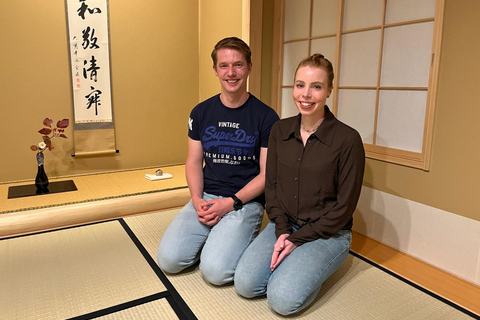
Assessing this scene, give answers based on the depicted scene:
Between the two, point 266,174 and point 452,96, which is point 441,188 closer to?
point 452,96

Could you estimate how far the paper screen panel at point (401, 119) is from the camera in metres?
2.21

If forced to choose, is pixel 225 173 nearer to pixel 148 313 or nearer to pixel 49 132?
pixel 148 313

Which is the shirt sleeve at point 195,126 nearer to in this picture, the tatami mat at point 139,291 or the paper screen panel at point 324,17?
the tatami mat at point 139,291

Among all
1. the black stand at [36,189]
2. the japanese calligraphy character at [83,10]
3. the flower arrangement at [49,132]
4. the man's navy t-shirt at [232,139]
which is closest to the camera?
the man's navy t-shirt at [232,139]

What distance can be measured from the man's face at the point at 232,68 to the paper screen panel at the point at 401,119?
0.95m

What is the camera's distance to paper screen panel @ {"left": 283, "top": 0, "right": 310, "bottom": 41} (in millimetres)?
2988

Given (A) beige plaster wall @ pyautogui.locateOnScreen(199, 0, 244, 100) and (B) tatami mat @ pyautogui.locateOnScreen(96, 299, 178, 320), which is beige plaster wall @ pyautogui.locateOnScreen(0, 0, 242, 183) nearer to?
(A) beige plaster wall @ pyautogui.locateOnScreen(199, 0, 244, 100)

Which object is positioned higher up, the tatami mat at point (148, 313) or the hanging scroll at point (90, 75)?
the hanging scroll at point (90, 75)

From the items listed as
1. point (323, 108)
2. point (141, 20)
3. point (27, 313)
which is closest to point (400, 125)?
point (323, 108)

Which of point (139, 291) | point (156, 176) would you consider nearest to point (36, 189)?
point (156, 176)

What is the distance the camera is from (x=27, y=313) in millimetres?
1649

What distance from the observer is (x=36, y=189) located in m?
3.09

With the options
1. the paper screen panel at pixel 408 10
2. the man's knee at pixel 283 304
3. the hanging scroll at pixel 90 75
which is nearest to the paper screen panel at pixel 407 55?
the paper screen panel at pixel 408 10

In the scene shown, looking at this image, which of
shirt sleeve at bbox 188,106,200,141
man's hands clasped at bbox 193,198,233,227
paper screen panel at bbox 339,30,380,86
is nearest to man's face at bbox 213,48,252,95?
shirt sleeve at bbox 188,106,200,141
